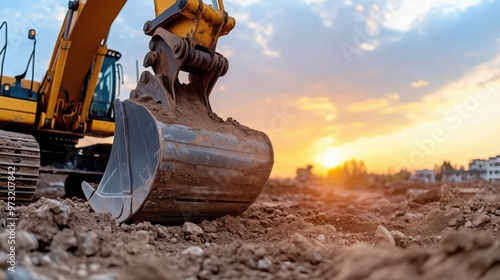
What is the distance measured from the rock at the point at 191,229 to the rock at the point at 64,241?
1.04 m

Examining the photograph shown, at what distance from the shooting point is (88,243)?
257cm

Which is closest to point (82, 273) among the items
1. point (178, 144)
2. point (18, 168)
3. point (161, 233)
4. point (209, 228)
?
point (161, 233)

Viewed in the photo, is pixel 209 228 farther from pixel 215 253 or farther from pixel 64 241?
pixel 64 241

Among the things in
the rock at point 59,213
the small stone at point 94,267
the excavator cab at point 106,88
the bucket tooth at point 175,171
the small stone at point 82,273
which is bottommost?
the small stone at point 82,273

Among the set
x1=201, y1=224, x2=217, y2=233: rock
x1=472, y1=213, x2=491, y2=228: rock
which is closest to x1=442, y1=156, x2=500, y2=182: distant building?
x1=472, y1=213, x2=491, y2=228: rock

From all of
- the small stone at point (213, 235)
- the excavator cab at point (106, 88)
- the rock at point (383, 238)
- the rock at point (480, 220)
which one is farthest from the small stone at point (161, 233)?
the excavator cab at point (106, 88)

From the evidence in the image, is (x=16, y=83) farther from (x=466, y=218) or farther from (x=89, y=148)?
(x=466, y=218)

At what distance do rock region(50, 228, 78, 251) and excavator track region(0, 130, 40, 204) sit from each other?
3.46 m

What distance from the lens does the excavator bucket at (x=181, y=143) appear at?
352 cm

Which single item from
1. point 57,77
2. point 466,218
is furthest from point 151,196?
point 57,77

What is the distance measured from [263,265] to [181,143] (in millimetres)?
1424

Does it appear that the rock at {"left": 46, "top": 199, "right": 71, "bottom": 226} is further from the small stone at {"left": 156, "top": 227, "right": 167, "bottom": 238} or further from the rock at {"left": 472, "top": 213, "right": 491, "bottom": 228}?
the rock at {"left": 472, "top": 213, "right": 491, "bottom": 228}

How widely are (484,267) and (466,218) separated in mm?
3332

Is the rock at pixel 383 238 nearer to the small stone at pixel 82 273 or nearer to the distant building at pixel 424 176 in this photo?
the small stone at pixel 82 273
